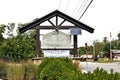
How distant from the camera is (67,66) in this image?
14.8 meters

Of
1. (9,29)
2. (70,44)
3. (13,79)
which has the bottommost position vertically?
(13,79)

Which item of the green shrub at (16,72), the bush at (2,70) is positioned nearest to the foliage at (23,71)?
the green shrub at (16,72)

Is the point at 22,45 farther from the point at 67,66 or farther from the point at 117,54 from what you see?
the point at 117,54

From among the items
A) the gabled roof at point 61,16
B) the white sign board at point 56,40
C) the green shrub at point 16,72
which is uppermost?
the gabled roof at point 61,16

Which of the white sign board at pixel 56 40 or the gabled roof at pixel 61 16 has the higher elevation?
the gabled roof at pixel 61 16

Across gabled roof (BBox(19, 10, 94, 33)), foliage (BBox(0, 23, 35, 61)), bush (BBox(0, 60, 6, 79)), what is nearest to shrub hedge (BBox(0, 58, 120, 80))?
bush (BBox(0, 60, 6, 79))

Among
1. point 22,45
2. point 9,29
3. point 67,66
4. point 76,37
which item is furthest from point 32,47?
point 67,66

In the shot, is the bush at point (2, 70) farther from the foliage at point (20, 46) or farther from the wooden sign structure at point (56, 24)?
the foliage at point (20, 46)

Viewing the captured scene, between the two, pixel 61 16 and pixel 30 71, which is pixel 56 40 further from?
pixel 30 71

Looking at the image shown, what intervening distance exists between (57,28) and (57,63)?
8401 millimetres

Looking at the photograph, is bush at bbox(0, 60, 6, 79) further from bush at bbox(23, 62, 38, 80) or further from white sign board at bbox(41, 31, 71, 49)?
white sign board at bbox(41, 31, 71, 49)

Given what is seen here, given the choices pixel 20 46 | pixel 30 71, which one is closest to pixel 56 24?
pixel 30 71

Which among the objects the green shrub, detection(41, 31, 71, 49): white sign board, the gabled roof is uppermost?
the gabled roof

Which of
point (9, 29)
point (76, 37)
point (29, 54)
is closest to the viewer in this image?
point (76, 37)
